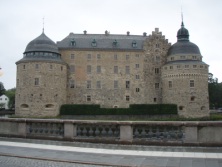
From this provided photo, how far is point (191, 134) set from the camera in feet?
30.0

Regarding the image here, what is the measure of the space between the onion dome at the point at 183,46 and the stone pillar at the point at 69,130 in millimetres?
37543

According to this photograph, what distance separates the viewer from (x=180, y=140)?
9.34m

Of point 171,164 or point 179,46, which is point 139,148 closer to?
point 171,164

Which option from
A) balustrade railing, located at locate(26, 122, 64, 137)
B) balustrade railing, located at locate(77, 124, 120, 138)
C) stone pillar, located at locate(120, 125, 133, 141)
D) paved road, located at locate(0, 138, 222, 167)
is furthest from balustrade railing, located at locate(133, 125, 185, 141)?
balustrade railing, located at locate(26, 122, 64, 137)

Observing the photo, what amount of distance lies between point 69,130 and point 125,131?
227 centimetres

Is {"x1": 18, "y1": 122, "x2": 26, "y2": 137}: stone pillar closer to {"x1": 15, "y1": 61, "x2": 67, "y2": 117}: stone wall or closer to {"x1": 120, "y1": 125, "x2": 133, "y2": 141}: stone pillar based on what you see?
{"x1": 120, "y1": 125, "x2": 133, "y2": 141}: stone pillar

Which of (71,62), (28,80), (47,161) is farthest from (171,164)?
(71,62)

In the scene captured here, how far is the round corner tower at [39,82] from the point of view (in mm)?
41000

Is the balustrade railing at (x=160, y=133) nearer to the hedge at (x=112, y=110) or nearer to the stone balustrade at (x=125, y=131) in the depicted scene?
the stone balustrade at (x=125, y=131)

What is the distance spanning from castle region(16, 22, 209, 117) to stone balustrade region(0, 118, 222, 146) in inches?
1206

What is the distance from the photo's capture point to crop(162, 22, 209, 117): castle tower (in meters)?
43.2

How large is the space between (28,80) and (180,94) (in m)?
24.3

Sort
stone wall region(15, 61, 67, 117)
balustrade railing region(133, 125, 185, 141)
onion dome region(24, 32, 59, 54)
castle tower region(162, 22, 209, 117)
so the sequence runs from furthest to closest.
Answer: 1. castle tower region(162, 22, 209, 117)
2. onion dome region(24, 32, 59, 54)
3. stone wall region(15, 61, 67, 117)
4. balustrade railing region(133, 125, 185, 141)

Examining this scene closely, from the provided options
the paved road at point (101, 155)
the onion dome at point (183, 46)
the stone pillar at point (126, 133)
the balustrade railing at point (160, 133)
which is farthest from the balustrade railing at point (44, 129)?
the onion dome at point (183, 46)
